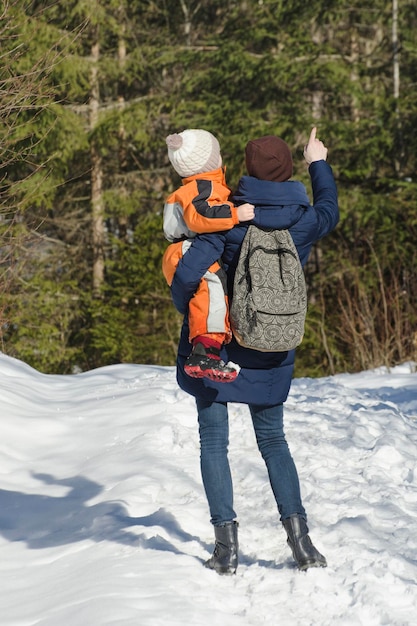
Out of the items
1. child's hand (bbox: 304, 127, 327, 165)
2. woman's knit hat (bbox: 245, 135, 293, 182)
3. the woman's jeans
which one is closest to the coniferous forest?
→ child's hand (bbox: 304, 127, 327, 165)

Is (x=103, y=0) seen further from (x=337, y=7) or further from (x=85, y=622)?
(x=85, y=622)

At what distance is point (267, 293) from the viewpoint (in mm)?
3236

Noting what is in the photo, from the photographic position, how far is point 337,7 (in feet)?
56.1

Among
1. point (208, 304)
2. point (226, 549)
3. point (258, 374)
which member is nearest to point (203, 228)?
point (208, 304)

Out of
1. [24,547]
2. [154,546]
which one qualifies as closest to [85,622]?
[154,546]

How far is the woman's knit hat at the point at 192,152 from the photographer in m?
3.29

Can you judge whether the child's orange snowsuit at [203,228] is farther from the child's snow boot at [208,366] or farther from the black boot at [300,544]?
the black boot at [300,544]

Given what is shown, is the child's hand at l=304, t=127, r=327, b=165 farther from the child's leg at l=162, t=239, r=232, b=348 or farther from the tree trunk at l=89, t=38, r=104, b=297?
the tree trunk at l=89, t=38, r=104, b=297

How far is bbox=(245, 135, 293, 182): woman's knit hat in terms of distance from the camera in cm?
328

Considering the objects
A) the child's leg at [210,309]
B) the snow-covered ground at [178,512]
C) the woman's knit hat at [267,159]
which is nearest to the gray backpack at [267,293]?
the child's leg at [210,309]

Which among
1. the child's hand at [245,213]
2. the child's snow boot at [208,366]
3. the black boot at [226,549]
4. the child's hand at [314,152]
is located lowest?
the black boot at [226,549]

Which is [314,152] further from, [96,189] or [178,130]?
[96,189]

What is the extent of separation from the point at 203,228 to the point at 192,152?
0.30 metres

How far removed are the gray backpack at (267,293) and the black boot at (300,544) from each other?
663mm
